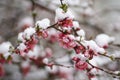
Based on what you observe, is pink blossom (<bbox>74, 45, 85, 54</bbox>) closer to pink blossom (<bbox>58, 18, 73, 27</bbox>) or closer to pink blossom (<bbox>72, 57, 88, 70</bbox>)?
pink blossom (<bbox>72, 57, 88, 70</bbox>)

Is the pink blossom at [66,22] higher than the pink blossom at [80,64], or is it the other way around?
the pink blossom at [66,22]

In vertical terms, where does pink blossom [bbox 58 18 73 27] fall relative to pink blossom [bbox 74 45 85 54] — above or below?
above

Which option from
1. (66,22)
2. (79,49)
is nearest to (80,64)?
(79,49)

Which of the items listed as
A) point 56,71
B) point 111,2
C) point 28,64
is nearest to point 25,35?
point 28,64

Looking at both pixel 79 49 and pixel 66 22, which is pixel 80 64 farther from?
pixel 66 22

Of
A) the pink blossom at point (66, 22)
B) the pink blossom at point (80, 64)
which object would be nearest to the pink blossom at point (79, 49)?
the pink blossom at point (80, 64)

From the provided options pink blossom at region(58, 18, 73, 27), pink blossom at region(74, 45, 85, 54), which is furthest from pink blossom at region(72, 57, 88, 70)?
pink blossom at region(58, 18, 73, 27)

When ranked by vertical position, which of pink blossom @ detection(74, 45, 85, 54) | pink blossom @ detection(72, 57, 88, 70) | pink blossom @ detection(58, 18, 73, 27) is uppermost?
pink blossom @ detection(58, 18, 73, 27)

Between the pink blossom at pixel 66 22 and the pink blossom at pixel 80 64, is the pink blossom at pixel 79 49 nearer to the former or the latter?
the pink blossom at pixel 80 64

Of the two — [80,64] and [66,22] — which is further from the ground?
[66,22]

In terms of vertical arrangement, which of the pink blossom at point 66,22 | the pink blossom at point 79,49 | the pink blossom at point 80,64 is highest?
the pink blossom at point 66,22

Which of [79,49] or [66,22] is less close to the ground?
[66,22]
